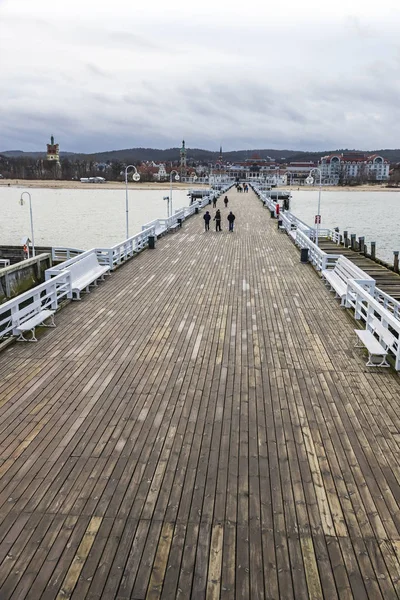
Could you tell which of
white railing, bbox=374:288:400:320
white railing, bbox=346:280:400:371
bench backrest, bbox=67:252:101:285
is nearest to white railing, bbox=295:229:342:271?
white railing, bbox=374:288:400:320

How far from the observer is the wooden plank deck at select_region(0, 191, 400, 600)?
3.99m

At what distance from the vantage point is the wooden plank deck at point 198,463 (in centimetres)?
399

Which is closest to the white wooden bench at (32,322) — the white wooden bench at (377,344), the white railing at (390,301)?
the white wooden bench at (377,344)

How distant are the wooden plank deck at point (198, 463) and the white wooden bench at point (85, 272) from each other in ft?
8.32

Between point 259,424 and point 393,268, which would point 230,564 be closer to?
point 259,424

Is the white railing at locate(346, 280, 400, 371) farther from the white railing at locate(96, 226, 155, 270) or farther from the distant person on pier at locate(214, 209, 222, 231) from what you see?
the distant person on pier at locate(214, 209, 222, 231)

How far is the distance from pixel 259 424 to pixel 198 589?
2.69 meters

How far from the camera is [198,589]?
3.81m

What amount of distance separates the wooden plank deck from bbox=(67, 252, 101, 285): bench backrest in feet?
10.3

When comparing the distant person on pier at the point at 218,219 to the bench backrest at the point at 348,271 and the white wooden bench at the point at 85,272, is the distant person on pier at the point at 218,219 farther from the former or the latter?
the bench backrest at the point at 348,271

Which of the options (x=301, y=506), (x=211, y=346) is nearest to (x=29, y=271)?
(x=211, y=346)

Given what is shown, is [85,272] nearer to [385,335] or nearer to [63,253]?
[385,335]

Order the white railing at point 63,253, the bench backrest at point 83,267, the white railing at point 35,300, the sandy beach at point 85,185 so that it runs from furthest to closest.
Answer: the sandy beach at point 85,185, the white railing at point 63,253, the bench backrest at point 83,267, the white railing at point 35,300

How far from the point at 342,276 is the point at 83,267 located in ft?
25.7
